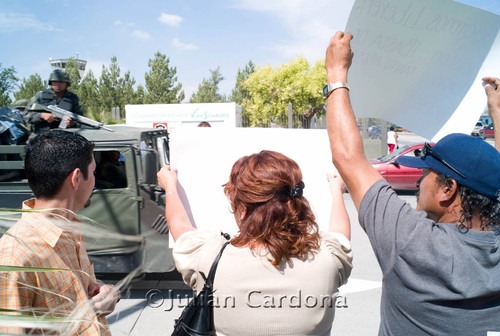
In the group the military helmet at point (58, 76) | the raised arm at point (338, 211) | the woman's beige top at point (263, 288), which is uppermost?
the military helmet at point (58, 76)

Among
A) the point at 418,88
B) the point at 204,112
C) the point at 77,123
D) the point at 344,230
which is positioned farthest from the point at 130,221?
the point at 204,112

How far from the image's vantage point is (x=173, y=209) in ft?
5.98

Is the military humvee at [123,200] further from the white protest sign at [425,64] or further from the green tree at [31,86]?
the green tree at [31,86]

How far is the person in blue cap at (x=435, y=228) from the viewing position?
4.02 feet

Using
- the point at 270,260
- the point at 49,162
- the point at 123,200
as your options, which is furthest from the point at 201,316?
the point at 123,200

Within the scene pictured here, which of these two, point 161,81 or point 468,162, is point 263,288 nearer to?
point 468,162

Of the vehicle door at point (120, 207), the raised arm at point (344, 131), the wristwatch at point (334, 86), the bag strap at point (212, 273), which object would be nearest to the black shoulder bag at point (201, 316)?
the bag strap at point (212, 273)

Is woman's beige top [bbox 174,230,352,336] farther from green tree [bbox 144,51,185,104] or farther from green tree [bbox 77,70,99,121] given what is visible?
green tree [bbox 144,51,185,104]

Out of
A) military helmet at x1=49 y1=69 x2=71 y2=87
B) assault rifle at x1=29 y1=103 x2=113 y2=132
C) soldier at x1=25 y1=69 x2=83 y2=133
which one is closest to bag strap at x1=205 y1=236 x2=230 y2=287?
assault rifle at x1=29 y1=103 x2=113 y2=132

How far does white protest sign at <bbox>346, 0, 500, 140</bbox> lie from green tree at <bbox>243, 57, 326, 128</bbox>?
27.1 meters

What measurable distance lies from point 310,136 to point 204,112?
1908 cm

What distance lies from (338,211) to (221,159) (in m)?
0.64

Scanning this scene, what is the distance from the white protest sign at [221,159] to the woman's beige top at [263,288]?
0.55m

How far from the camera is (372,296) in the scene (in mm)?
5066
